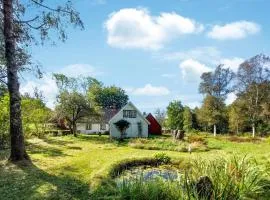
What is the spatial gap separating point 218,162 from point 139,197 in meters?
3.22

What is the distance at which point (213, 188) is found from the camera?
9859 millimetres

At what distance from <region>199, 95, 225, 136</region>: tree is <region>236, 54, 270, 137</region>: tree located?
6683 millimetres

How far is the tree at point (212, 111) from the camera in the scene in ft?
219

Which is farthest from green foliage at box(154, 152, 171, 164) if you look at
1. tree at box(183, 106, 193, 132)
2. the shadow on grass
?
tree at box(183, 106, 193, 132)

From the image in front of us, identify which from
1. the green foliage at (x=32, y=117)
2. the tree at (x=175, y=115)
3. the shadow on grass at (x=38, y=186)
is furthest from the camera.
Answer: the tree at (x=175, y=115)

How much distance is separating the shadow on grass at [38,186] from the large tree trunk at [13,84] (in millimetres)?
1649

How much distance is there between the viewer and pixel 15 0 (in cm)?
1784

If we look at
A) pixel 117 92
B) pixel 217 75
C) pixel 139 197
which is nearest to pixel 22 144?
pixel 139 197

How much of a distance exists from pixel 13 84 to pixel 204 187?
10.3 metres

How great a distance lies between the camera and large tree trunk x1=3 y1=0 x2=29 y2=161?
16722 millimetres

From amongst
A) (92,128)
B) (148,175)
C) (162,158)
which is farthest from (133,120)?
(148,175)

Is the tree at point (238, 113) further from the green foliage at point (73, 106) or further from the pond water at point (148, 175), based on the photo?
the pond water at point (148, 175)

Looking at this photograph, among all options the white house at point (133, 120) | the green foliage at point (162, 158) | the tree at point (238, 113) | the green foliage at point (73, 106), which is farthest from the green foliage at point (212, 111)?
the green foliage at point (162, 158)

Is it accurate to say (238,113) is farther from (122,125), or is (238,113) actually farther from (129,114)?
(122,125)
